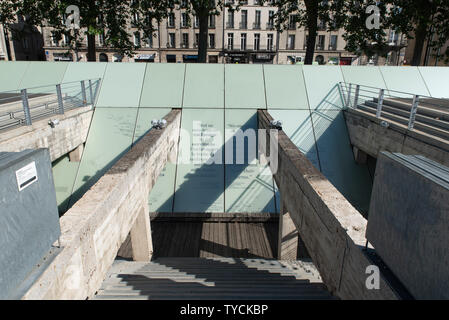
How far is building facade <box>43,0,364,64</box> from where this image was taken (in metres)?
41.7

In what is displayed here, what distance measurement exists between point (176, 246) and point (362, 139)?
764 cm

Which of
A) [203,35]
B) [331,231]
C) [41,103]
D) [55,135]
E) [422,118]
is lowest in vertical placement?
[331,231]

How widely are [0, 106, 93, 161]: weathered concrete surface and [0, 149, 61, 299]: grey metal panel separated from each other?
517 centimetres

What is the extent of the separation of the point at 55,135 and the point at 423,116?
11.4 meters

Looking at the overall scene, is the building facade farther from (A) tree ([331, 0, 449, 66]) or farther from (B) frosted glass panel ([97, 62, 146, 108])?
(B) frosted glass panel ([97, 62, 146, 108])

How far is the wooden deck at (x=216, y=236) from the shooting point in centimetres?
837

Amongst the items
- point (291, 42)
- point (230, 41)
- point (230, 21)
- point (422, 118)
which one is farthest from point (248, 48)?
point (422, 118)

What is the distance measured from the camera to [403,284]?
2.66 m

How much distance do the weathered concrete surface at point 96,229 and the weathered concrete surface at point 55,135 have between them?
332cm

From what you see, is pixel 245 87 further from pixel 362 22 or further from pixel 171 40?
pixel 171 40

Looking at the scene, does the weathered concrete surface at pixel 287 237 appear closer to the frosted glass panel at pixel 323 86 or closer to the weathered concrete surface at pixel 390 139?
the weathered concrete surface at pixel 390 139

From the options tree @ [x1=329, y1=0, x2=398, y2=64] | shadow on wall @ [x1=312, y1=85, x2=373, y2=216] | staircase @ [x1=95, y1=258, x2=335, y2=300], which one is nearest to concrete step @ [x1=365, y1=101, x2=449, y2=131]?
shadow on wall @ [x1=312, y1=85, x2=373, y2=216]

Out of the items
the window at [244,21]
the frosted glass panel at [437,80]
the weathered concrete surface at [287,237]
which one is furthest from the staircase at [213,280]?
the window at [244,21]

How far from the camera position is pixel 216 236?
9070mm
